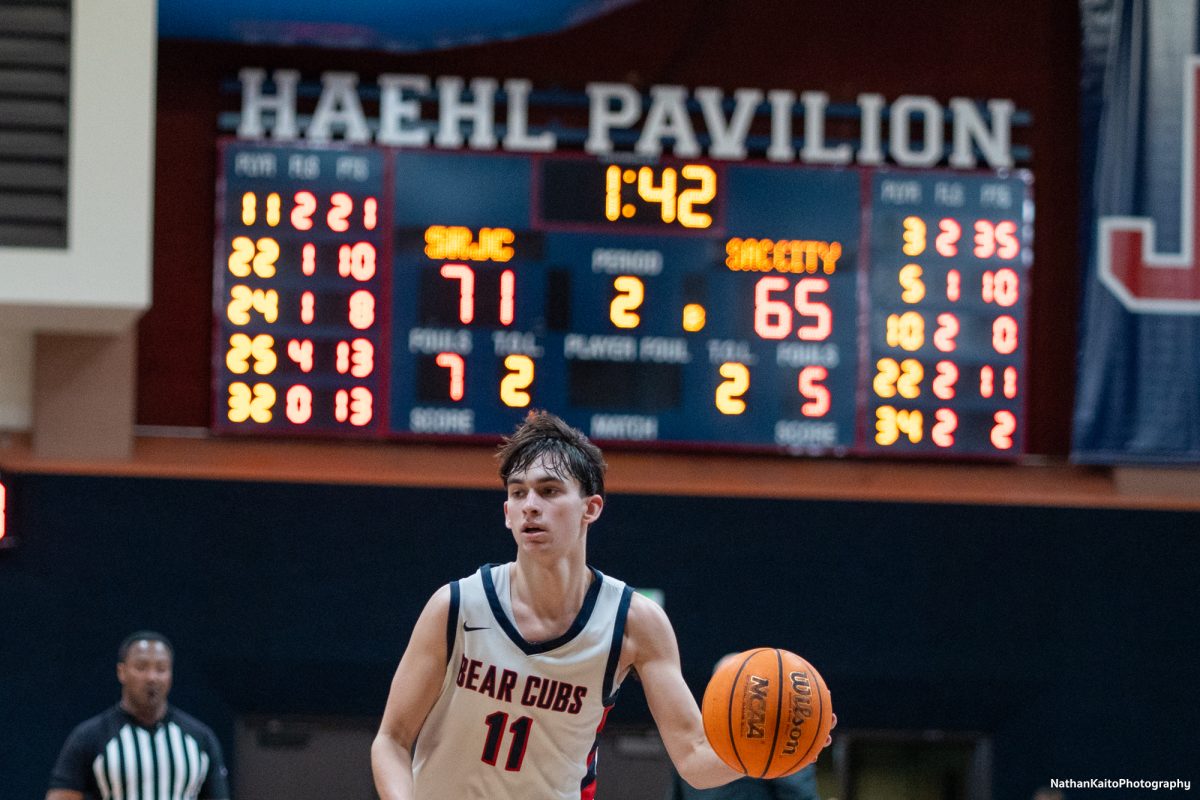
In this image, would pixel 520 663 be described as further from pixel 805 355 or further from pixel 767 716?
pixel 805 355

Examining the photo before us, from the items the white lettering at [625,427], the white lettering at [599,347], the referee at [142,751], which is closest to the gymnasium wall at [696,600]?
the white lettering at [625,427]

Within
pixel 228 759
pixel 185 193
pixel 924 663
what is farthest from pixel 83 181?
pixel 924 663

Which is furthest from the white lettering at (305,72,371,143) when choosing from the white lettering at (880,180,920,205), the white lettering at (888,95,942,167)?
the white lettering at (888,95,942,167)

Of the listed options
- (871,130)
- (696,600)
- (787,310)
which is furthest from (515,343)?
(871,130)

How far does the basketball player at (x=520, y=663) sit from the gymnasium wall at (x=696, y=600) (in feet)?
15.8

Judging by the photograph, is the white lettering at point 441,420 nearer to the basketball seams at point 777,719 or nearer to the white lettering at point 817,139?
the white lettering at point 817,139

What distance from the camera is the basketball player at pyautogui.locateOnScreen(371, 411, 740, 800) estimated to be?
140 inches

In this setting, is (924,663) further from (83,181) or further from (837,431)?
(83,181)

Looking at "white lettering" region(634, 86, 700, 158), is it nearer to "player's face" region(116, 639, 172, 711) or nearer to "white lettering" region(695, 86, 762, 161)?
"white lettering" region(695, 86, 762, 161)

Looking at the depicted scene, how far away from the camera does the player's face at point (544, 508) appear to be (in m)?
3.52

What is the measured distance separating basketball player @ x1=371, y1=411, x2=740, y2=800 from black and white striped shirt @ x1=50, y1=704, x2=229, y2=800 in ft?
10.8

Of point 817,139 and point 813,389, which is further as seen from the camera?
point 817,139
